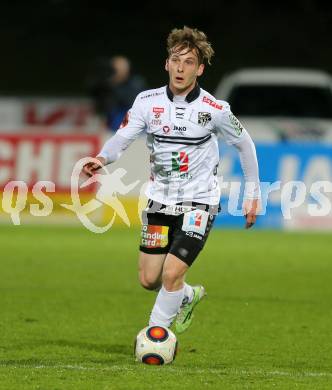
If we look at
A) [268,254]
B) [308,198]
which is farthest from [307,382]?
[308,198]

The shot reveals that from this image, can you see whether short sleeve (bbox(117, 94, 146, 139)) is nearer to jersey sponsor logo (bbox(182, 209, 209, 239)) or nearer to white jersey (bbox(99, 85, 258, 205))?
white jersey (bbox(99, 85, 258, 205))

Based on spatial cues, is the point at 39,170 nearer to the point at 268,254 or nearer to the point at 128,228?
the point at 128,228

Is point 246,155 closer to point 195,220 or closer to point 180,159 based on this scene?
point 180,159

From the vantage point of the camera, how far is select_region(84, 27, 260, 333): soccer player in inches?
338

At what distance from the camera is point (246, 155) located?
28.9 ft

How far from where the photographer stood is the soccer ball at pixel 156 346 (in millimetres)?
8250

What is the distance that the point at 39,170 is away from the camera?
1883cm

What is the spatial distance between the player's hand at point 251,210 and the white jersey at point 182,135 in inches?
9.0

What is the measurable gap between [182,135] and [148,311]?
9.80 ft

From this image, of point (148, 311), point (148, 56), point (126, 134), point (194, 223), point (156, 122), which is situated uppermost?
point (156, 122)

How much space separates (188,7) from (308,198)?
640 inches

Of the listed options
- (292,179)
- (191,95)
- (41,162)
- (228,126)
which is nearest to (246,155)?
(228,126)

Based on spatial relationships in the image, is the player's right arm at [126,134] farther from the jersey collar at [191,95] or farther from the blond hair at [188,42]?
the blond hair at [188,42]

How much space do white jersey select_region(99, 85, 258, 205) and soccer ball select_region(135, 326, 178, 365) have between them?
92 centimetres
